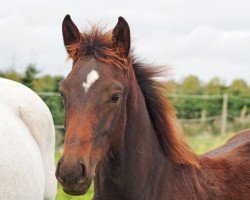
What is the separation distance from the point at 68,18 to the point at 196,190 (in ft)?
4.84

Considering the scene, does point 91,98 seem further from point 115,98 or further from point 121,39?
point 121,39

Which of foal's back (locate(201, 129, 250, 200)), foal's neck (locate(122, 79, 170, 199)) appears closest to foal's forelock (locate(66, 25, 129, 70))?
foal's neck (locate(122, 79, 170, 199))

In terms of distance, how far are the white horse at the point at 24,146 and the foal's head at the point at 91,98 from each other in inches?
34.1

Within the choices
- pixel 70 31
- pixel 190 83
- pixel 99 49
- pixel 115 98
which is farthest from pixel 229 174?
pixel 190 83

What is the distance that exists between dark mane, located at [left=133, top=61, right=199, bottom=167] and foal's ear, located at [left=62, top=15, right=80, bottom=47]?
474 mm

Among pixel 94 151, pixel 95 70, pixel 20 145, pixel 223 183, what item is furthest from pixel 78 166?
pixel 223 183

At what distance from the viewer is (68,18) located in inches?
131

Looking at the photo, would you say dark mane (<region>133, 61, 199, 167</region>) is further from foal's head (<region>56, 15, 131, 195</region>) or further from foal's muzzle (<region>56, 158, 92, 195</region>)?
foal's muzzle (<region>56, 158, 92, 195</region>)

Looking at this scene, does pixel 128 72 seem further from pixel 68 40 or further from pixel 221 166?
pixel 221 166

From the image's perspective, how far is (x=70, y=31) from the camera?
3350 millimetres

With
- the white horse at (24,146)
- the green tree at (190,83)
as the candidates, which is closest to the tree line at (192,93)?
the green tree at (190,83)

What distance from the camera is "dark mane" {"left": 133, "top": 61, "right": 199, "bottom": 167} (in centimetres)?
363

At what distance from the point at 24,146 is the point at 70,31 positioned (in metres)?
1.03

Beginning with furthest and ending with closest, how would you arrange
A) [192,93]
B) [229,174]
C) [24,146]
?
[192,93] → [229,174] → [24,146]
